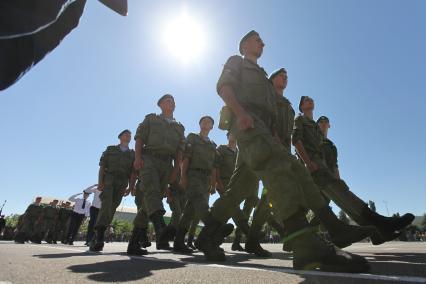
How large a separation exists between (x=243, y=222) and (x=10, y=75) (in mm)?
5183

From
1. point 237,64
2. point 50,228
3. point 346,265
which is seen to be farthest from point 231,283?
point 50,228

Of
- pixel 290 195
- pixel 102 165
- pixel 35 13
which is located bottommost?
pixel 290 195

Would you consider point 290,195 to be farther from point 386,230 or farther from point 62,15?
point 386,230

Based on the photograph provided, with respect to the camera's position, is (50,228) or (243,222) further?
(50,228)

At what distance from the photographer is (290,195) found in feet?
7.82

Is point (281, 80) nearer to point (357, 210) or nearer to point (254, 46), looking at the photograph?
point (254, 46)

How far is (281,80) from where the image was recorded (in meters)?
4.54

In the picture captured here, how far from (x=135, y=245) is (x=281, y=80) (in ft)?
9.42

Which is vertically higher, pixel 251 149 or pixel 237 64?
pixel 237 64

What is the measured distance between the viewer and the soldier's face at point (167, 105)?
524 cm

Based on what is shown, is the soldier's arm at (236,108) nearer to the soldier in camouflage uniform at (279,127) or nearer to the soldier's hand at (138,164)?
the soldier in camouflage uniform at (279,127)

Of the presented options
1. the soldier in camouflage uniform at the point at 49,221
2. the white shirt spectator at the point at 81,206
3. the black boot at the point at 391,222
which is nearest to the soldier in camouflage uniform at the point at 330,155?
the black boot at the point at 391,222

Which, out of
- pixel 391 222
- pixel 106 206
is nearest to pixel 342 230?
pixel 391 222

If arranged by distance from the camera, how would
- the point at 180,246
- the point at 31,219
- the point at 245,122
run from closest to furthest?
1. the point at 245,122
2. the point at 180,246
3. the point at 31,219
